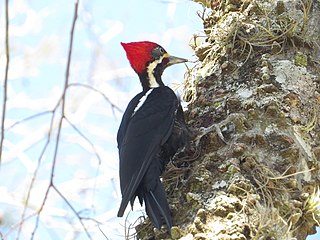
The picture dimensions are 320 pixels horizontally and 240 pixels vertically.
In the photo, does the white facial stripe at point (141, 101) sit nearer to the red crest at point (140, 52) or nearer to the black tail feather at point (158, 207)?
the red crest at point (140, 52)

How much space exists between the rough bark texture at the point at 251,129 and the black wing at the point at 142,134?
95 millimetres

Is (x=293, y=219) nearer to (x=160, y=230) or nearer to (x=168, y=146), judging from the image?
(x=160, y=230)

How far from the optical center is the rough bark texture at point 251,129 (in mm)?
2291

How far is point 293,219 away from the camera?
2312 mm

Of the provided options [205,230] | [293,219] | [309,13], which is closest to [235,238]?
[205,230]

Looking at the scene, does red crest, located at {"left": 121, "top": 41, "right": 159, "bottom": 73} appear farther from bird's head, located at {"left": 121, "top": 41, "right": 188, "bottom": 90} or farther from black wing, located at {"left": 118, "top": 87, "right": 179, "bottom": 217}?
black wing, located at {"left": 118, "top": 87, "right": 179, "bottom": 217}

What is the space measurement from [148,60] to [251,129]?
0.97 m

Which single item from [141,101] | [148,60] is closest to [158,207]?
[141,101]

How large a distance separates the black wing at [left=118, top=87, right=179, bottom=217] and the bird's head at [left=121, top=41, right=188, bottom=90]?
173 millimetres

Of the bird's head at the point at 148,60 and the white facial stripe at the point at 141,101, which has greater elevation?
the bird's head at the point at 148,60

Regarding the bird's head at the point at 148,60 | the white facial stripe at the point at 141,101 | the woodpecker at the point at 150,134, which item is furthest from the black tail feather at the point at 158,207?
the bird's head at the point at 148,60

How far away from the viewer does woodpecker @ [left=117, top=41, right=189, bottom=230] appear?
2.61 meters

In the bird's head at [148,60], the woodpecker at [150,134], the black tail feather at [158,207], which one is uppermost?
the bird's head at [148,60]

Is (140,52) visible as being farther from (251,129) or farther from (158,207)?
(158,207)
